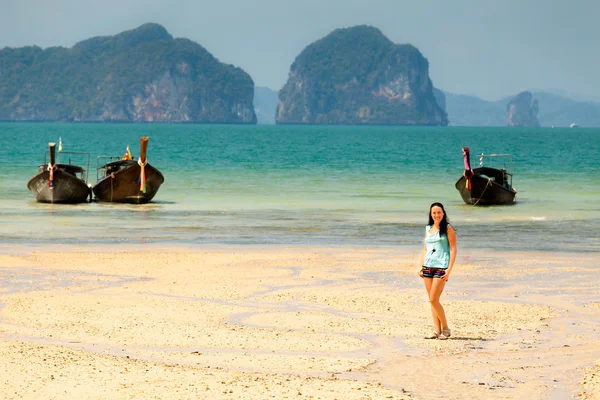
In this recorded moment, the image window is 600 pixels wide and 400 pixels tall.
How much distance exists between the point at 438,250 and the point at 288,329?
7.63ft

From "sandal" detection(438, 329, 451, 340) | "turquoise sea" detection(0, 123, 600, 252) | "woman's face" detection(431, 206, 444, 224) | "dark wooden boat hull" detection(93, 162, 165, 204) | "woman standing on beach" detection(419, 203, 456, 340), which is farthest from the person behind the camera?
"dark wooden boat hull" detection(93, 162, 165, 204)

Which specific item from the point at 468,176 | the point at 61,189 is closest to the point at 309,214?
the point at 468,176

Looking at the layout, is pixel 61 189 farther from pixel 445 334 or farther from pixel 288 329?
pixel 445 334

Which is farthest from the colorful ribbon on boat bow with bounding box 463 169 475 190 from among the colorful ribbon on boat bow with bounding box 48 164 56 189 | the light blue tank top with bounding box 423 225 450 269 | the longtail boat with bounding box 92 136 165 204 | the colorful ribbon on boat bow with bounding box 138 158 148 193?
the light blue tank top with bounding box 423 225 450 269

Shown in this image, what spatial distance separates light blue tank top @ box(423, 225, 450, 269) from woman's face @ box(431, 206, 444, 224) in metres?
0.16

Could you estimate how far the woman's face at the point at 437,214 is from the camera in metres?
13.1

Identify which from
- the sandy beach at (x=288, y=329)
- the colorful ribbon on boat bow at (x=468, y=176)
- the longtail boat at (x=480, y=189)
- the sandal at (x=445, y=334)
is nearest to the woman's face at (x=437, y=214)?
the sandal at (x=445, y=334)

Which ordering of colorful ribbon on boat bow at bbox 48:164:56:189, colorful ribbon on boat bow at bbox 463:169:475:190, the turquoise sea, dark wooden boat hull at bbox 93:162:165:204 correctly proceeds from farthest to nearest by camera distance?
colorful ribbon on boat bow at bbox 463:169:475:190, dark wooden boat hull at bbox 93:162:165:204, colorful ribbon on boat bow at bbox 48:164:56:189, the turquoise sea

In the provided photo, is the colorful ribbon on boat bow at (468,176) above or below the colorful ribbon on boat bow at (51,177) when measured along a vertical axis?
above

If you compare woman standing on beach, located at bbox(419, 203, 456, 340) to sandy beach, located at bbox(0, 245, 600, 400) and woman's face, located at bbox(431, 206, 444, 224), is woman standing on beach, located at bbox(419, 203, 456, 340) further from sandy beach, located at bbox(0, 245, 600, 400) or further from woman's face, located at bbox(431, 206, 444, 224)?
sandy beach, located at bbox(0, 245, 600, 400)

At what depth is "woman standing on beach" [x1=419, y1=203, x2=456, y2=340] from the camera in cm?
1324

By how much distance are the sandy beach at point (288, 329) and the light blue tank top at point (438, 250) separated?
0.98 meters

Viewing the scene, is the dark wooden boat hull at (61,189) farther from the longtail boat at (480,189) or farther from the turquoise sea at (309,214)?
the longtail boat at (480,189)

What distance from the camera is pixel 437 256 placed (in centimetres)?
1330
